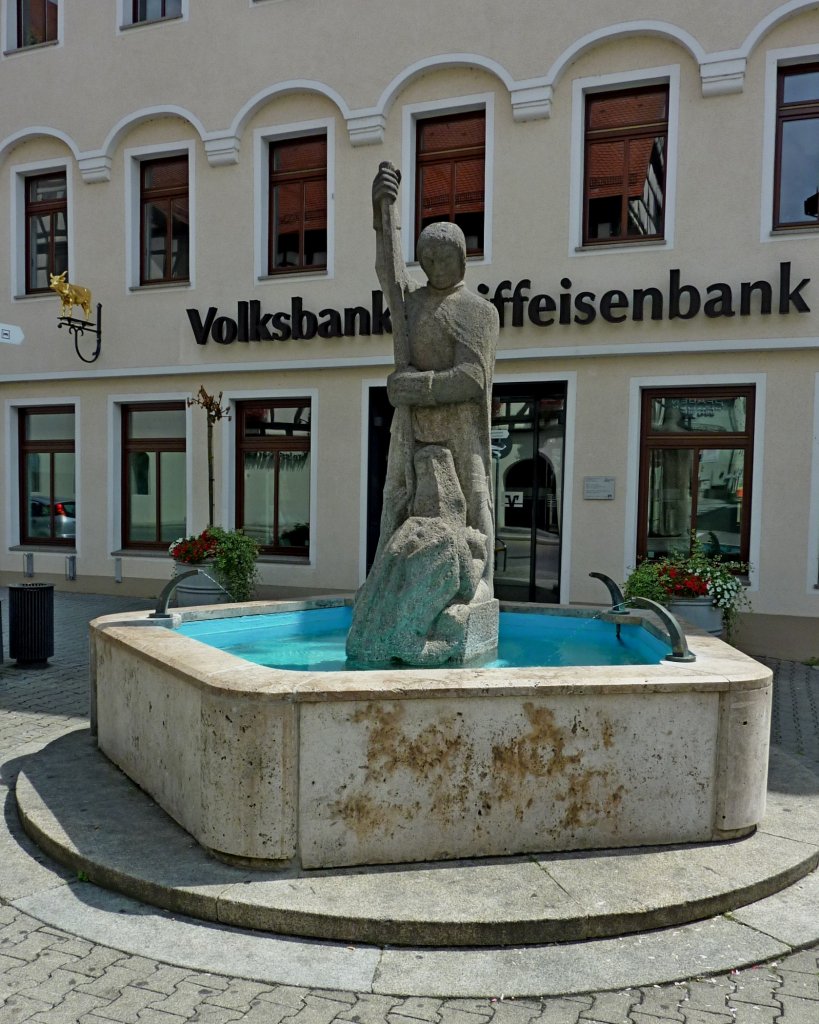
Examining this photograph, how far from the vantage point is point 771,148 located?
939cm

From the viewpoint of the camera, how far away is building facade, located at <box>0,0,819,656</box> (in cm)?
948

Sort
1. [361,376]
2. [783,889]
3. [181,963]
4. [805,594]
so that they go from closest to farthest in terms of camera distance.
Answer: [181,963] → [783,889] → [805,594] → [361,376]

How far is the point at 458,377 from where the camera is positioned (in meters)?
5.14

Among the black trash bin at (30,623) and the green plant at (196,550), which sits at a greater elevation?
the green plant at (196,550)

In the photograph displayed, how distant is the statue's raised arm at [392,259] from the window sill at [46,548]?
9562 millimetres

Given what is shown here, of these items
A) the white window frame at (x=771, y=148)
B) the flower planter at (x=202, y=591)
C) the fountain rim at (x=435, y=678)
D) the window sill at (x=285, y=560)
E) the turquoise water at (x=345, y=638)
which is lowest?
the flower planter at (x=202, y=591)

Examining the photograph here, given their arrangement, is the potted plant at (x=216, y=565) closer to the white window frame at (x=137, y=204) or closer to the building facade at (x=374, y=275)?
the building facade at (x=374, y=275)

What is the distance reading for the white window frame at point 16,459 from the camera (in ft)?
43.4

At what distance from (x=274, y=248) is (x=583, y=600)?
246 inches

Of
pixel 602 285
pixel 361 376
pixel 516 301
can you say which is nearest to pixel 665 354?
pixel 602 285

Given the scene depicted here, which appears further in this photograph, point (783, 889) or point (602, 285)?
point (602, 285)

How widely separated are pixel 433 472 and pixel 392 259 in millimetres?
1286

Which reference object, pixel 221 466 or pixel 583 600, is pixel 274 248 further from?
pixel 583 600

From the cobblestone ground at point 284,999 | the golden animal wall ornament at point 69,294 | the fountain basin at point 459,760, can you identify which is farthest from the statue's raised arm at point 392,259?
the golden animal wall ornament at point 69,294
